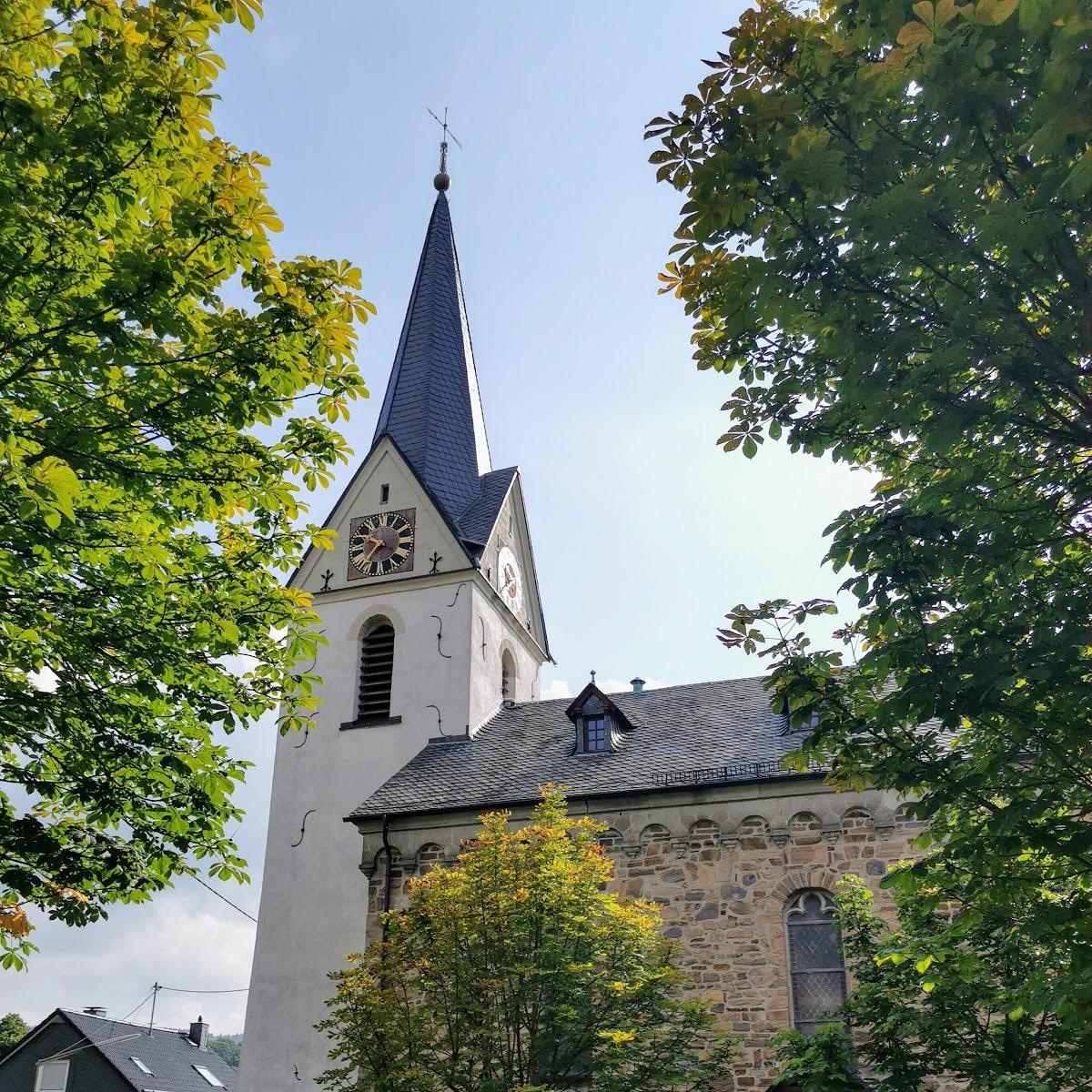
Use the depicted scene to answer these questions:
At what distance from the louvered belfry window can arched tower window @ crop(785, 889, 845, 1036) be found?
32.9 feet

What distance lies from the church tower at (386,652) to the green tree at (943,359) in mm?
12962

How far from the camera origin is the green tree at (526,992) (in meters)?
11.9

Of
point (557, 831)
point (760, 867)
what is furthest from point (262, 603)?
point (760, 867)

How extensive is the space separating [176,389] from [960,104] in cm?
483

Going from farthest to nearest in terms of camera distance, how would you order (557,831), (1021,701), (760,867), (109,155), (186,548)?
1. (760,867)
2. (557,831)
3. (186,548)
4. (109,155)
5. (1021,701)

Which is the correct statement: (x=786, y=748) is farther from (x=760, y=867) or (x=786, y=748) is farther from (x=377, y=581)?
(x=377, y=581)

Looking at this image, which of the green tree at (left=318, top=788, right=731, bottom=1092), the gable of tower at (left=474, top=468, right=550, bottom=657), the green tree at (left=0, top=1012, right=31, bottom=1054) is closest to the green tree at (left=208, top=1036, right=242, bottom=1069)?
the green tree at (left=0, top=1012, right=31, bottom=1054)

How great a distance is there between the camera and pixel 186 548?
25.2 ft

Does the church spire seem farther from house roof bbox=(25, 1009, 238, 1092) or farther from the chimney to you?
the chimney

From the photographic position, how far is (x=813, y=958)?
14.6 metres

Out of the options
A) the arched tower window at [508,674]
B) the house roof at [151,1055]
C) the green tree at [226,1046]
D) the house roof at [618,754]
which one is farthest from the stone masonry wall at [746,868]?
the green tree at [226,1046]

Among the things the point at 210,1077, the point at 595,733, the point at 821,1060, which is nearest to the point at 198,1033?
the point at 210,1077

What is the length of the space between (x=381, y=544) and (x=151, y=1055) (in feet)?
75.9

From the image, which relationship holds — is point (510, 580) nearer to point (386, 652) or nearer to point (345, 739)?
point (386, 652)
